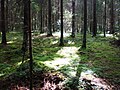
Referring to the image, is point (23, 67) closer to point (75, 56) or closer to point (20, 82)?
point (20, 82)

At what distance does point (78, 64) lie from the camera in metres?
14.2

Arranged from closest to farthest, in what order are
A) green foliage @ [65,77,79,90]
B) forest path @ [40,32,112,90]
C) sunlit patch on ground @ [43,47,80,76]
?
1. green foliage @ [65,77,79,90]
2. forest path @ [40,32,112,90]
3. sunlit patch on ground @ [43,47,80,76]

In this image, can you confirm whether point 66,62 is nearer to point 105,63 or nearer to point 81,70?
point 81,70

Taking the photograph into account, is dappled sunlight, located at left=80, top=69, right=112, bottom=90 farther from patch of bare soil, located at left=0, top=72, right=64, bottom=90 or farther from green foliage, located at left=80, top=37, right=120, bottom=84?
patch of bare soil, located at left=0, top=72, right=64, bottom=90

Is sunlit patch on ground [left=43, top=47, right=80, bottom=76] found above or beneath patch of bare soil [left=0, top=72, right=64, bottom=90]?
above

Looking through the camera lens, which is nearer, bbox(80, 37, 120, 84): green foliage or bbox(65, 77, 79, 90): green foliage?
bbox(65, 77, 79, 90): green foliage

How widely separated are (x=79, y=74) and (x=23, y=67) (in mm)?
3174

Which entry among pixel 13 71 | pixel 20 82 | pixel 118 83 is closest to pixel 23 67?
pixel 13 71

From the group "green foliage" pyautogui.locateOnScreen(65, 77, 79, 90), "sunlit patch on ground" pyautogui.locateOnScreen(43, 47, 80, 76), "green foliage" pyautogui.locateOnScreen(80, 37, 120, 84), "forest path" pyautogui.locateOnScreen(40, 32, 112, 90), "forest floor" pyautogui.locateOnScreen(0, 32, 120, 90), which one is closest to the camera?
"green foliage" pyautogui.locateOnScreen(65, 77, 79, 90)

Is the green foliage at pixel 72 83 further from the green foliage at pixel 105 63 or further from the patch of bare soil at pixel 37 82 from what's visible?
the green foliage at pixel 105 63

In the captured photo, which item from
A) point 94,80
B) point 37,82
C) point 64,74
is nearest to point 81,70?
point 64,74

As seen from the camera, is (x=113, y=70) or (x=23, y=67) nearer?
(x=23, y=67)

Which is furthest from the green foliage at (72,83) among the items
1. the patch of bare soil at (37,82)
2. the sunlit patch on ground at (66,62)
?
the sunlit patch on ground at (66,62)

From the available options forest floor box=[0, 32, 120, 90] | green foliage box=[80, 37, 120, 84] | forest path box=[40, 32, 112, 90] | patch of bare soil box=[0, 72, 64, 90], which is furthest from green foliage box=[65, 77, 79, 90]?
green foliage box=[80, 37, 120, 84]
